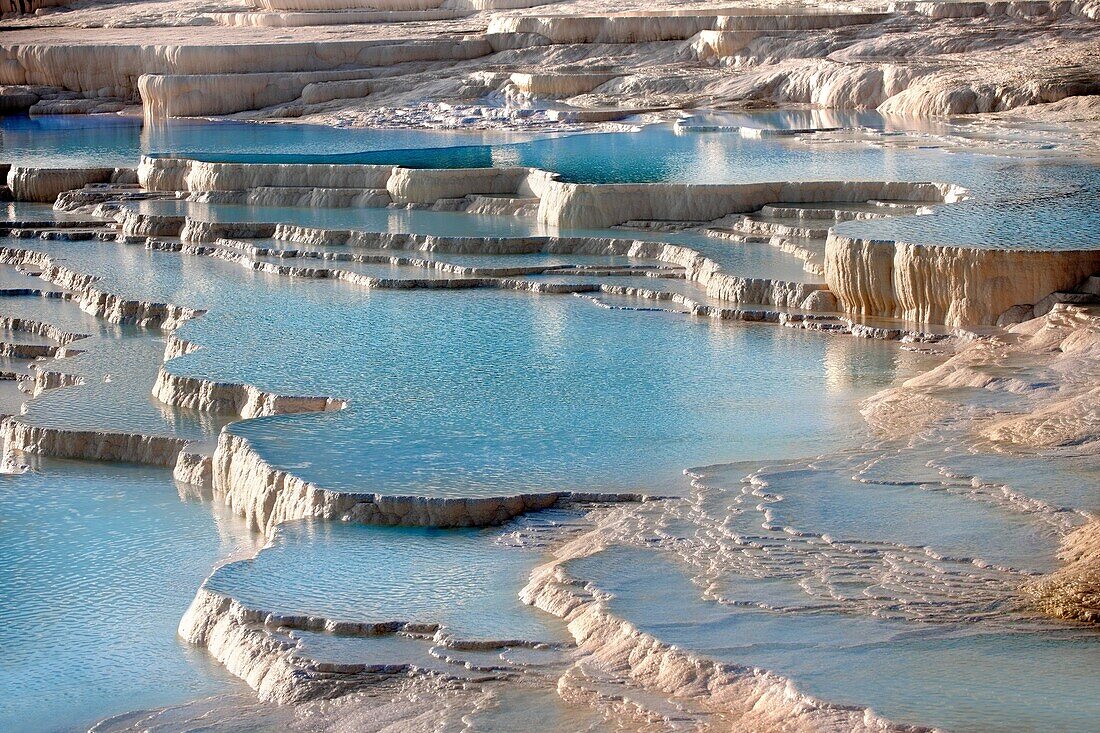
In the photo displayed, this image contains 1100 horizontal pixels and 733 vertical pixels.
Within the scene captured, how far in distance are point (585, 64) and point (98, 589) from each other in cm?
1855

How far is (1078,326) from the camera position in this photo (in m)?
9.12

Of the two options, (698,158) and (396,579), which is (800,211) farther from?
(396,579)

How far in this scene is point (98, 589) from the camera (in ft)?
22.5

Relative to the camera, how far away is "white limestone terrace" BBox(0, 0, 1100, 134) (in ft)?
67.2

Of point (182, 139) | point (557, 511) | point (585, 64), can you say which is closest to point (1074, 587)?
point (557, 511)

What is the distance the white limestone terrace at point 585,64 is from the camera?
67.2ft

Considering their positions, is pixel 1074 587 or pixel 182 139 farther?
pixel 182 139

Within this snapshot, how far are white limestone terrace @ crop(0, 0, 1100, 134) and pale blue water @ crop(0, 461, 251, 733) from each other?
13215mm

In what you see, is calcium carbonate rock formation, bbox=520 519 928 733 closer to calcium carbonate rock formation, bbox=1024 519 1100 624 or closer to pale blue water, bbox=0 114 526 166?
calcium carbonate rock formation, bbox=1024 519 1100 624

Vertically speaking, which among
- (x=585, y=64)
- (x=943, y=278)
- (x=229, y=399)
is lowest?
(x=229, y=399)

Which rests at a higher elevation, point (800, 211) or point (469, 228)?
point (800, 211)

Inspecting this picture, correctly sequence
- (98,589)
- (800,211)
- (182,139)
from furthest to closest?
1. (182,139)
2. (800,211)
3. (98,589)

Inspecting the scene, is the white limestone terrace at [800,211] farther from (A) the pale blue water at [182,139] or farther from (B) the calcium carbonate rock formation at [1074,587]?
(B) the calcium carbonate rock formation at [1074,587]

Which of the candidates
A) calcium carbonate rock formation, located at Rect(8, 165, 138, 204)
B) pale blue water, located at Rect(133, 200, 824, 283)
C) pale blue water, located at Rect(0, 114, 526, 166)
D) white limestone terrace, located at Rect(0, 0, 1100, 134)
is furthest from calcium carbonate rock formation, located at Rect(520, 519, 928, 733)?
calcium carbonate rock formation, located at Rect(8, 165, 138, 204)
